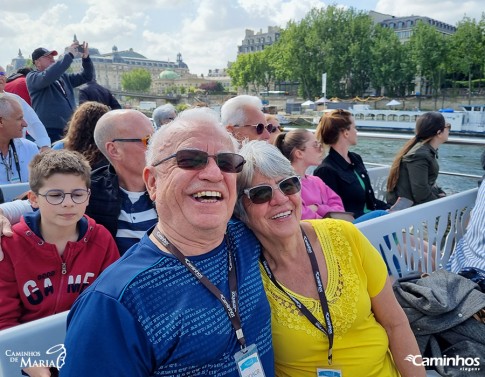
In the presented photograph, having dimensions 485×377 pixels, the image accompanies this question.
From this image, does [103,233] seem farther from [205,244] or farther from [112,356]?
[112,356]

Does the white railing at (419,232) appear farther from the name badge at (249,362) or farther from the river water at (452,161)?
the name badge at (249,362)

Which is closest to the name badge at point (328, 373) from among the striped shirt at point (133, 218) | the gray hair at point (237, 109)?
the striped shirt at point (133, 218)

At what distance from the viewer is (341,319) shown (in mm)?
1593

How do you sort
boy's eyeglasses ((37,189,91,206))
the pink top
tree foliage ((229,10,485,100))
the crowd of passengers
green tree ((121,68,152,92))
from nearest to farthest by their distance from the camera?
1. the crowd of passengers
2. boy's eyeglasses ((37,189,91,206))
3. the pink top
4. tree foliage ((229,10,485,100))
5. green tree ((121,68,152,92))

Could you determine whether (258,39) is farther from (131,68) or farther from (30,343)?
(30,343)

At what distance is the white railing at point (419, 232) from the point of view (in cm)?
255

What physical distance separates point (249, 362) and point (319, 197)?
79.4 inches

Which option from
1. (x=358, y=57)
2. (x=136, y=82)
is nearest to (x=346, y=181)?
(x=358, y=57)

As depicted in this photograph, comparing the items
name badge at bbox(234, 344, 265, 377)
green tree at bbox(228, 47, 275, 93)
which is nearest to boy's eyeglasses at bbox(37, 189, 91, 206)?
name badge at bbox(234, 344, 265, 377)

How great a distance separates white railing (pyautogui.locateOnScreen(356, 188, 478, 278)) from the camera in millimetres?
2553

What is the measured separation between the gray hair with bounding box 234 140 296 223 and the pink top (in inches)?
51.3

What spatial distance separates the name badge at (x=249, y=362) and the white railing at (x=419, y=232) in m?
1.30

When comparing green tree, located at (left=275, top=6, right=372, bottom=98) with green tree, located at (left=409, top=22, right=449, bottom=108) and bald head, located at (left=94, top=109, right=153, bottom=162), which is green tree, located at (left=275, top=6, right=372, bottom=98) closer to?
green tree, located at (left=409, top=22, right=449, bottom=108)

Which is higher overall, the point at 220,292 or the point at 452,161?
the point at 220,292
